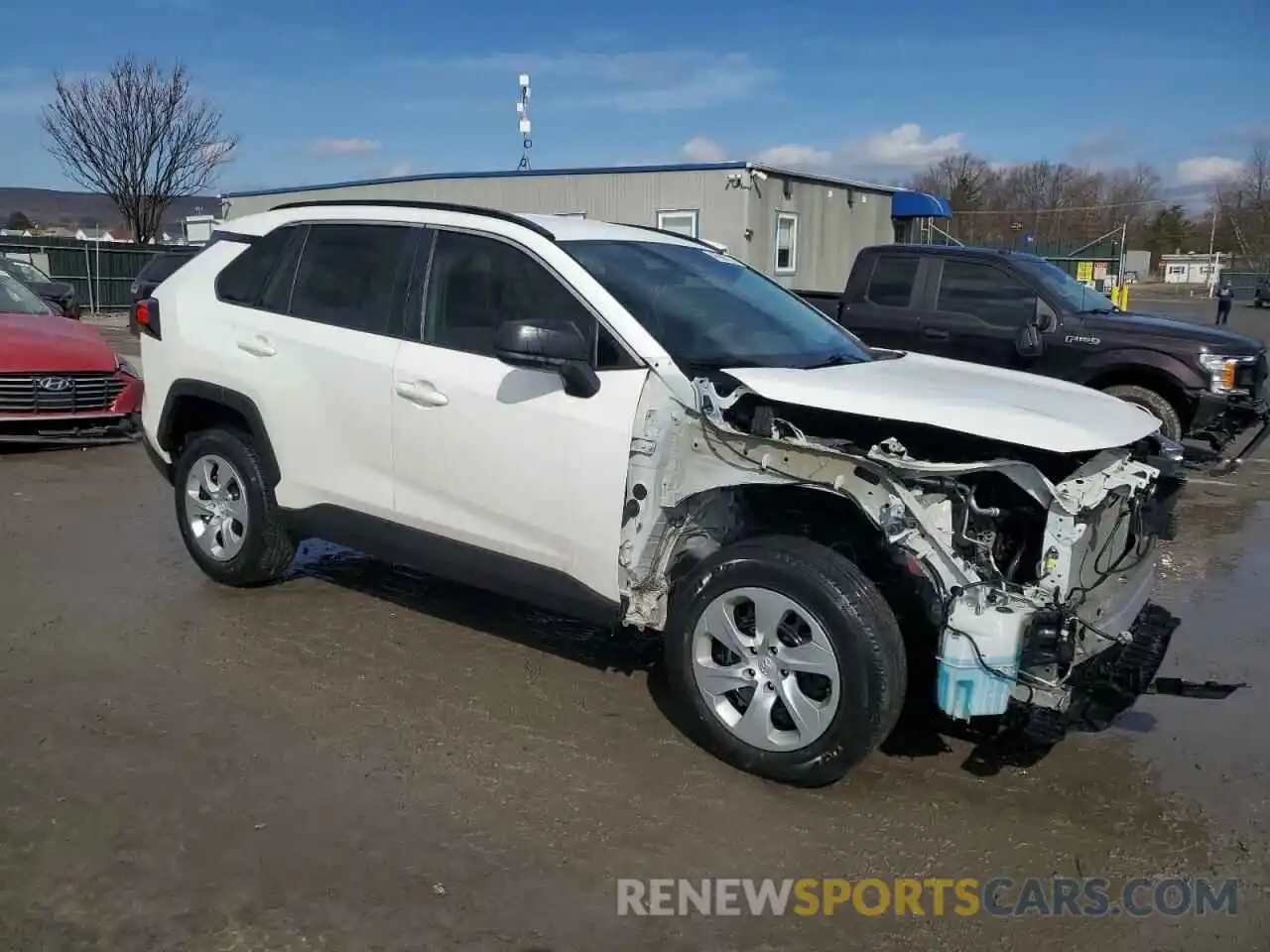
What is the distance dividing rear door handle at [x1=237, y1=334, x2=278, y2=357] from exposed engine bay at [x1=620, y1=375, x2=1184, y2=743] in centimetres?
212

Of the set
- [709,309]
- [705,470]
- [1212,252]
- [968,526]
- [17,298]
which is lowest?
[968,526]

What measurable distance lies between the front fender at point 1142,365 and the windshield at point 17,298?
9.32 m

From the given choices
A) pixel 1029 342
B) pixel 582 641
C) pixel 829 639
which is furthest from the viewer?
pixel 1029 342

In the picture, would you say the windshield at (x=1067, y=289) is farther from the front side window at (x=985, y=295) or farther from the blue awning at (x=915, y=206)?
the blue awning at (x=915, y=206)

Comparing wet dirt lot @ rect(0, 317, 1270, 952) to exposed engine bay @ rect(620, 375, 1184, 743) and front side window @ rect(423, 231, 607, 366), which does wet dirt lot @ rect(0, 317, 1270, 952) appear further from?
front side window @ rect(423, 231, 607, 366)

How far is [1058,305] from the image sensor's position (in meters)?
9.61

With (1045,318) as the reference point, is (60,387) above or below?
below

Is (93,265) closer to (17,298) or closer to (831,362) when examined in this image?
(17,298)

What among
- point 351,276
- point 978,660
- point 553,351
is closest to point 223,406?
point 351,276

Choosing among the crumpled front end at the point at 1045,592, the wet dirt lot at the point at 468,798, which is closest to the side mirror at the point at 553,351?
the crumpled front end at the point at 1045,592

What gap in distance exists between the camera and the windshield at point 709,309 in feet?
14.3

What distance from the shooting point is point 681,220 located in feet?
65.7

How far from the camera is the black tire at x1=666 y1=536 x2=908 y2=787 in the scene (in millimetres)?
3512

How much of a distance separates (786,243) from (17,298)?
13721 millimetres
